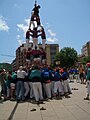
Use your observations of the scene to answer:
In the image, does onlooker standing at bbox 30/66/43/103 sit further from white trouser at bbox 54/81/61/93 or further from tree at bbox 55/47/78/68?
tree at bbox 55/47/78/68

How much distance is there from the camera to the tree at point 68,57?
76750 mm

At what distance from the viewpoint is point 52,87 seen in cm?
1341

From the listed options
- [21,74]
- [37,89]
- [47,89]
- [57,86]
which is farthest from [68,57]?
[37,89]

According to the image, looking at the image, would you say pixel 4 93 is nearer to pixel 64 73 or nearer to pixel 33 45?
pixel 64 73

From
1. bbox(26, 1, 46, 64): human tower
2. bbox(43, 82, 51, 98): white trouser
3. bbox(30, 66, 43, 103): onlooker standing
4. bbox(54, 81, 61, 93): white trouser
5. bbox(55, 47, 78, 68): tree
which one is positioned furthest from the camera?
bbox(55, 47, 78, 68): tree

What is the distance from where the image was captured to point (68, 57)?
77.4 m

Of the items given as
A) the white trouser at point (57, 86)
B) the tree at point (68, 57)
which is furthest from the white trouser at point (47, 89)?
the tree at point (68, 57)

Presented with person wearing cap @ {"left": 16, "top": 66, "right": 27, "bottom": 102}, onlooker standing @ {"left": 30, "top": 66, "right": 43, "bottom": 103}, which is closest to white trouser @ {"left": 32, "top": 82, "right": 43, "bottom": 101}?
onlooker standing @ {"left": 30, "top": 66, "right": 43, "bottom": 103}

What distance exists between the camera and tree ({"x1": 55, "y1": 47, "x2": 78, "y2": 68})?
76750mm

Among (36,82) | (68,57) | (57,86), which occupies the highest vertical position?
(68,57)

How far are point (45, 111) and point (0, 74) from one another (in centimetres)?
480

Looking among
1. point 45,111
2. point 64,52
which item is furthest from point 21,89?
point 64,52

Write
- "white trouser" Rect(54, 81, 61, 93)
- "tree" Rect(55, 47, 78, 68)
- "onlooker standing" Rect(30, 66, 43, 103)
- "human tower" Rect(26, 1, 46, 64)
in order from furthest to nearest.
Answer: "tree" Rect(55, 47, 78, 68) → "human tower" Rect(26, 1, 46, 64) → "white trouser" Rect(54, 81, 61, 93) → "onlooker standing" Rect(30, 66, 43, 103)

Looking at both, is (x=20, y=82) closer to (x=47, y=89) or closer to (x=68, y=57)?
(x=47, y=89)
